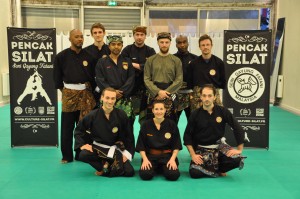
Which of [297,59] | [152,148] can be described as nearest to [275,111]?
[297,59]

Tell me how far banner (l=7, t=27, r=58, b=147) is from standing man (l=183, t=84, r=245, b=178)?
222 centimetres

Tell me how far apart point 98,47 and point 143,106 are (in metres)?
0.96

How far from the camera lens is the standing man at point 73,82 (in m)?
4.12

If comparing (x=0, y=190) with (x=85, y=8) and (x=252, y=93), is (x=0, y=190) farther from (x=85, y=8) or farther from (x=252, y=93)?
(x=85, y=8)

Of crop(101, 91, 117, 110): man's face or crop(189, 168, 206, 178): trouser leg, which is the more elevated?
crop(101, 91, 117, 110): man's face

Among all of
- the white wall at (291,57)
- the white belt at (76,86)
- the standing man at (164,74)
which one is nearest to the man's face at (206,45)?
the standing man at (164,74)

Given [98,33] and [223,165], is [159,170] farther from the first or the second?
[98,33]

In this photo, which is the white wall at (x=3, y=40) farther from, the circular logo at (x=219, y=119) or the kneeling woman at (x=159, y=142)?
the circular logo at (x=219, y=119)

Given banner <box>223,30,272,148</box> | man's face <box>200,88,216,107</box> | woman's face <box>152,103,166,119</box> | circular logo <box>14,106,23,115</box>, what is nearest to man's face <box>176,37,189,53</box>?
banner <box>223,30,272,148</box>

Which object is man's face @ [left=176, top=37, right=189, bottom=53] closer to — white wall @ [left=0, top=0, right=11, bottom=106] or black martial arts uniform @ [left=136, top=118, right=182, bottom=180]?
black martial arts uniform @ [left=136, top=118, right=182, bottom=180]

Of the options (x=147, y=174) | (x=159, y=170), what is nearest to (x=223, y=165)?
(x=159, y=170)

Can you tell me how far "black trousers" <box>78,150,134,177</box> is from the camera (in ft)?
12.0

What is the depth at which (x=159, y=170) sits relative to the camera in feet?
12.5

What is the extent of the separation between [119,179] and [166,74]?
52.2 inches
